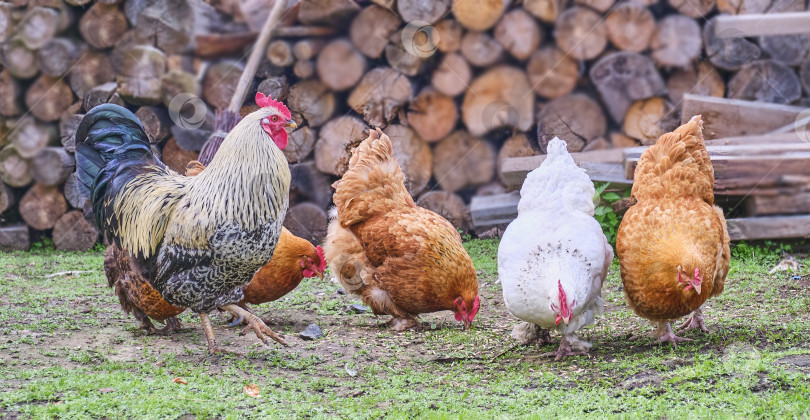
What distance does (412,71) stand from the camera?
7.58 meters

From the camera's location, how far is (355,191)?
546 centimetres

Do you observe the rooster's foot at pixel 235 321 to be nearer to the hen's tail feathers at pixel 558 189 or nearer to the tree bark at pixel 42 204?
the hen's tail feathers at pixel 558 189

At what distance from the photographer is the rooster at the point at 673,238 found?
4.18 meters

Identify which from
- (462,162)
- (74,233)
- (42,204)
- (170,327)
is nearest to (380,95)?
(462,162)

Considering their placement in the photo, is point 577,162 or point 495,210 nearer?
point 577,162

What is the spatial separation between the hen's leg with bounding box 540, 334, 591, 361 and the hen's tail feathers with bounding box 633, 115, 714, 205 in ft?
3.62

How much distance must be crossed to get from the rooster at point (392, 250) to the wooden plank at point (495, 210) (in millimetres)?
2461

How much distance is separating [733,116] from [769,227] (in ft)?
3.80

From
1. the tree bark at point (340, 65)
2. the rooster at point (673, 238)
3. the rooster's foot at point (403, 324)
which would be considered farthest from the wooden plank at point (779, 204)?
the tree bark at point (340, 65)

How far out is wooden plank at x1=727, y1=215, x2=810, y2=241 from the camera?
265 inches

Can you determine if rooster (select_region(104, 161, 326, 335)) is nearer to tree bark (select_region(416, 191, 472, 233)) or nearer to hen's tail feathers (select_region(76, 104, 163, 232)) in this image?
hen's tail feathers (select_region(76, 104, 163, 232))

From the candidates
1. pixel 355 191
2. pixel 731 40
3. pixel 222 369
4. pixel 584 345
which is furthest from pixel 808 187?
pixel 222 369

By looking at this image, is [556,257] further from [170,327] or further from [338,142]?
[338,142]

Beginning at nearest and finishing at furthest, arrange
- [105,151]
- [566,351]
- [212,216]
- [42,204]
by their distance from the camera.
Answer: [212,216] < [566,351] < [105,151] < [42,204]
